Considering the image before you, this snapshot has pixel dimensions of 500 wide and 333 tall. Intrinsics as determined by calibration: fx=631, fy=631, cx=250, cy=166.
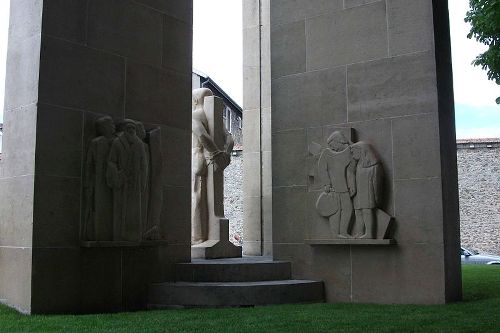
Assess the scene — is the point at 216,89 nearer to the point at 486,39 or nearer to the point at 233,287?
the point at 486,39

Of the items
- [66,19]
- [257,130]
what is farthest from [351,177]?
[257,130]

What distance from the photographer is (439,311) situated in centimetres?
768

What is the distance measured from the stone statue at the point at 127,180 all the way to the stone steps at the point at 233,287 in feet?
3.03

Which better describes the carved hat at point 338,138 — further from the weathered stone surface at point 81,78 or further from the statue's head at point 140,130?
the weathered stone surface at point 81,78

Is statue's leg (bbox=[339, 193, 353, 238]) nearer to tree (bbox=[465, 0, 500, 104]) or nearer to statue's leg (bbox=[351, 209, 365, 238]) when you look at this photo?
statue's leg (bbox=[351, 209, 365, 238])

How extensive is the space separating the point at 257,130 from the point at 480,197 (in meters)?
21.8

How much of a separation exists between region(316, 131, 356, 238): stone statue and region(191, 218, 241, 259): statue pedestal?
2184 mm

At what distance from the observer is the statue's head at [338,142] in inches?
368

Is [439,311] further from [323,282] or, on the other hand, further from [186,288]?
[186,288]

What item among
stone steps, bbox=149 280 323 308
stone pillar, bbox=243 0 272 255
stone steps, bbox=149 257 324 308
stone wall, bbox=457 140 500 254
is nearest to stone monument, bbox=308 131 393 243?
stone steps, bbox=149 257 324 308

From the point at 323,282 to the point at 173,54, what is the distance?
4132 mm

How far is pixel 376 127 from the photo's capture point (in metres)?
9.26

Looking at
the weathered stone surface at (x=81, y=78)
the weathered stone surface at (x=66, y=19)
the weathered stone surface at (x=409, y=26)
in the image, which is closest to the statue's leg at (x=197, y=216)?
the weathered stone surface at (x=81, y=78)

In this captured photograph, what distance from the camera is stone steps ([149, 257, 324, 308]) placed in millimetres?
8156
